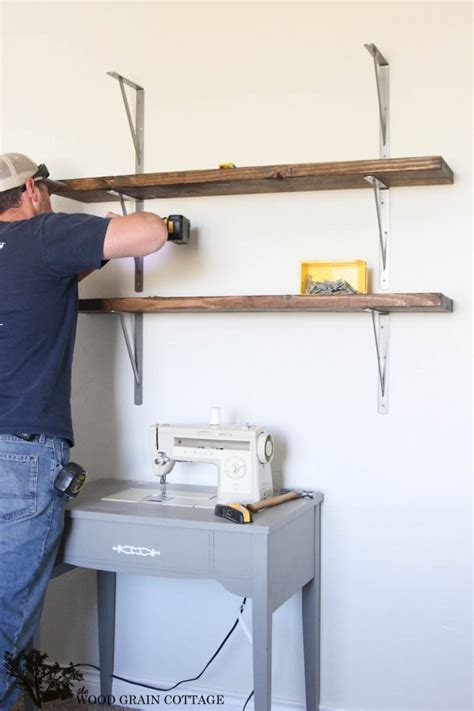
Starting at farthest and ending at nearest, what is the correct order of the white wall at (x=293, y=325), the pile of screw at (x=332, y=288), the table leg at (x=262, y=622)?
the white wall at (x=293, y=325) < the pile of screw at (x=332, y=288) < the table leg at (x=262, y=622)

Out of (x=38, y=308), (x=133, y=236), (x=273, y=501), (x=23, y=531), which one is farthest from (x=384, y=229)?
(x=23, y=531)

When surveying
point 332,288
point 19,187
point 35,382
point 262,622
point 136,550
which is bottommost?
point 262,622

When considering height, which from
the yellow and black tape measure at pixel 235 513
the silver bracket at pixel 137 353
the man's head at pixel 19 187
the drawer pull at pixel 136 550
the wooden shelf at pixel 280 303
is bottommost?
the drawer pull at pixel 136 550

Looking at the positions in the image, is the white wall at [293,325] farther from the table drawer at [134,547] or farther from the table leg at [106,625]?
the table drawer at [134,547]

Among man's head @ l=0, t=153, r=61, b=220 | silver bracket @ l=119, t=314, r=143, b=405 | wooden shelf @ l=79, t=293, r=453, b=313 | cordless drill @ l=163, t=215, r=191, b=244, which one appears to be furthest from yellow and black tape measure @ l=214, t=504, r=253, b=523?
man's head @ l=0, t=153, r=61, b=220

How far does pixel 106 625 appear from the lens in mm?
2941

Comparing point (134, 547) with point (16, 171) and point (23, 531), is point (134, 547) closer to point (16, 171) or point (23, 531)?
point (23, 531)

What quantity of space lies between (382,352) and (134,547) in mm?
928

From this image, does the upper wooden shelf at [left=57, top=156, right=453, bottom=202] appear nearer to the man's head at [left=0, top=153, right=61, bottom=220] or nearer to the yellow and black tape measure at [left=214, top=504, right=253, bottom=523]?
the man's head at [left=0, top=153, right=61, bottom=220]

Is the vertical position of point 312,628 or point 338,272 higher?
point 338,272

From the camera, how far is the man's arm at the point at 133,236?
233 cm

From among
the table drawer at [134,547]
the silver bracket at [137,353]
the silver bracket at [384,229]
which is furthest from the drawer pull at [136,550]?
the silver bracket at [384,229]

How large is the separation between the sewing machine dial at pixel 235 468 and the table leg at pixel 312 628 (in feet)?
1.04

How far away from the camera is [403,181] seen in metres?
2.52
